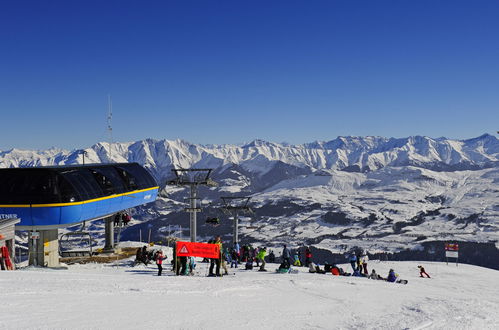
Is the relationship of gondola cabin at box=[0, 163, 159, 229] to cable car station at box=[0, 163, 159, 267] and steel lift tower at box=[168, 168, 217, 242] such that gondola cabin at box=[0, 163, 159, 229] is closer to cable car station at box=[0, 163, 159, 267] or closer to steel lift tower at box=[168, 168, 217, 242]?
cable car station at box=[0, 163, 159, 267]

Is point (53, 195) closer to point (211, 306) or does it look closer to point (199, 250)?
point (199, 250)

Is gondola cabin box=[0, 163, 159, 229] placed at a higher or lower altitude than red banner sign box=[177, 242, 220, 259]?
higher

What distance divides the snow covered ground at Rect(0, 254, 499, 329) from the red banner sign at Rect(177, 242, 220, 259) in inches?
162

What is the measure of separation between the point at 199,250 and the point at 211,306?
963 centimetres

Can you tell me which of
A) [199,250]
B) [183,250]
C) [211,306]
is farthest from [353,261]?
[211,306]

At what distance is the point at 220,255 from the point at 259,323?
467 inches

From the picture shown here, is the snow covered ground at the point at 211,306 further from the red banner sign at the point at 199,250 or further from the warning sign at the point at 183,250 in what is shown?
the warning sign at the point at 183,250

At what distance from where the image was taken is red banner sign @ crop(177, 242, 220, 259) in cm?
2348

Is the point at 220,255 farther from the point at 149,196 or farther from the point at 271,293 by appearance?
the point at 149,196

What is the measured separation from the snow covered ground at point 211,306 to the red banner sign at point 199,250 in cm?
411

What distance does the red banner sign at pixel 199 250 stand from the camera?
23.5 m

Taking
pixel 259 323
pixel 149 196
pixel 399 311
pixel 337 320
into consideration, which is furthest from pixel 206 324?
pixel 149 196

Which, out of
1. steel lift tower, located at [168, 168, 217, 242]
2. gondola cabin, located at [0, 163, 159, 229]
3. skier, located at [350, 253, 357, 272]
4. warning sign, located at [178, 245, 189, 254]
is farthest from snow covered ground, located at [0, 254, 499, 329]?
steel lift tower, located at [168, 168, 217, 242]

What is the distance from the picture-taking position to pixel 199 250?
23.7m
